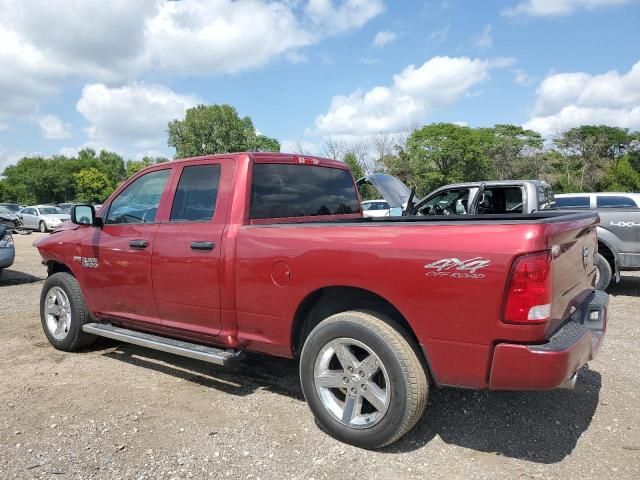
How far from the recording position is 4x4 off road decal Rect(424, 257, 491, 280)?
8.96 feet

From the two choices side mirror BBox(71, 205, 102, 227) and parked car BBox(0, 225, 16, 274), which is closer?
side mirror BBox(71, 205, 102, 227)

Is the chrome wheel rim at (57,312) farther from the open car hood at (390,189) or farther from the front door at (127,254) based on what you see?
the open car hood at (390,189)

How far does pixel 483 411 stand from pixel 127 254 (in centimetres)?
321

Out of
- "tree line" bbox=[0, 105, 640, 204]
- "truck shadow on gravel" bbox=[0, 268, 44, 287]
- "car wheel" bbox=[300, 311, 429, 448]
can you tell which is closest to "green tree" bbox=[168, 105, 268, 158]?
"tree line" bbox=[0, 105, 640, 204]

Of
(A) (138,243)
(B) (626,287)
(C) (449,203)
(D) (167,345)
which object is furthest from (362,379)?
(B) (626,287)

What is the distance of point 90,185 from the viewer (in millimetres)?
86062

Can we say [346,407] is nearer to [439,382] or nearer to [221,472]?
[439,382]

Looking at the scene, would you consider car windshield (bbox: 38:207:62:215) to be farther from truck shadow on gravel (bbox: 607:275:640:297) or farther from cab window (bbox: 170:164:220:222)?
truck shadow on gravel (bbox: 607:275:640:297)

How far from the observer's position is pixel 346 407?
3305 mm

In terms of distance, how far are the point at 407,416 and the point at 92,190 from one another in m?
92.1

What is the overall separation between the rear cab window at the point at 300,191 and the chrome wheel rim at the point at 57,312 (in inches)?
103

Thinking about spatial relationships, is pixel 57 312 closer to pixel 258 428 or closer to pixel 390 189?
pixel 258 428

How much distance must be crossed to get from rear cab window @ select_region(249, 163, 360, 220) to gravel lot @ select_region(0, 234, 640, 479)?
1.48 meters

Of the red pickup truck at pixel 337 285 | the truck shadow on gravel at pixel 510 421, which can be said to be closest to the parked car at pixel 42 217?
the red pickup truck at pixel 337 285
